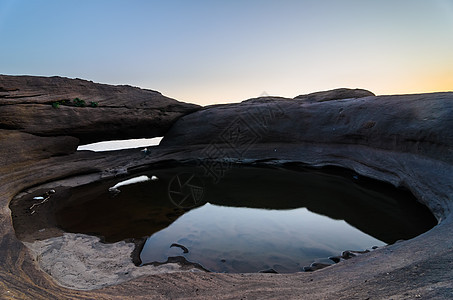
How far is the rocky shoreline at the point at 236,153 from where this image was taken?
11.0 ft

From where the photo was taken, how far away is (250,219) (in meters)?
8.06

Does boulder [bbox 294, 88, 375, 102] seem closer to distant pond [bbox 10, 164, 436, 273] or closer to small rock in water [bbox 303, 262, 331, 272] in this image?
distant pond [bbox 10, 164, 436, 273]

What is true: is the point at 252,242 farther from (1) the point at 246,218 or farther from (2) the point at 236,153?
(2) the point at 236,153

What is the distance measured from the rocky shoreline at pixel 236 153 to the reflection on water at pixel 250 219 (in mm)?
689

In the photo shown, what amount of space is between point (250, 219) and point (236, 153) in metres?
8.39

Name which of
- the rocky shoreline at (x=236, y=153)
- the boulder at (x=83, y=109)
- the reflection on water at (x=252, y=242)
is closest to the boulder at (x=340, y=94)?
the rocky shoreline at (x=236, y=153)

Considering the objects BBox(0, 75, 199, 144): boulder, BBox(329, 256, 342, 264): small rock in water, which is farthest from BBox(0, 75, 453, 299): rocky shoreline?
BBox(329, 256, 342, 264): small rock in water

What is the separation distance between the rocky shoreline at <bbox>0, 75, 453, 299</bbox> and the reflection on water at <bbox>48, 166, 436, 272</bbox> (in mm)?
689

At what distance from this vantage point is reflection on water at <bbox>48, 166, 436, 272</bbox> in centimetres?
593

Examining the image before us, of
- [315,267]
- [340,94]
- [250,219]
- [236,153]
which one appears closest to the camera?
[315,267]

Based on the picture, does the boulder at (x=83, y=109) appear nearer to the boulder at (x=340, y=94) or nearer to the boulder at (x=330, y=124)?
the boulder at (x=330, y=124)

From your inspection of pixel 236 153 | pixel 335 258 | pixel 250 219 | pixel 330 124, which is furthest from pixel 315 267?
pixel 236 153

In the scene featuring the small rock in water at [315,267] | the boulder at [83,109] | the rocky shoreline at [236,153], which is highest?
the boulder at [83,109]

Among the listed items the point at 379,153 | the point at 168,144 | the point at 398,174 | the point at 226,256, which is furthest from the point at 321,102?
the point at 226,256
